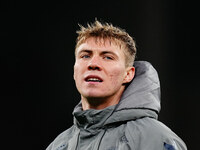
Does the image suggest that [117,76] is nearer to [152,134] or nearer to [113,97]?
[113,97]

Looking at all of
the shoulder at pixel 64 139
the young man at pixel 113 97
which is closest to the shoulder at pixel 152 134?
the young man at pixel 113 97

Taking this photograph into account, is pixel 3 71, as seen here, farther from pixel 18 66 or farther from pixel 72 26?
pixel 72 26

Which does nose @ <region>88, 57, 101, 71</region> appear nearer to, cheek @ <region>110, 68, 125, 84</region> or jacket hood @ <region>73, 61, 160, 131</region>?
cheek @ <region>110, 68, 125, 84</region>

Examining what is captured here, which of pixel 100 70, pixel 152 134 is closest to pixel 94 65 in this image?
pixel 100 70

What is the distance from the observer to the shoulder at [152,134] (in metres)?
1.87

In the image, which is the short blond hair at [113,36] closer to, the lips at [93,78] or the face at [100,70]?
the face at [100,70]

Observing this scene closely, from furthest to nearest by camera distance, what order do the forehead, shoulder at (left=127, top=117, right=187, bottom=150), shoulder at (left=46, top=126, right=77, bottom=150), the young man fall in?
1. shoulder at (left=46, top=126, right=77, bottom=150)
2. the forehead
3. the young man
4. shoulder at (left=127, top=117, right=187, bottom=150)

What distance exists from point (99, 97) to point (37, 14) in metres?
1.79

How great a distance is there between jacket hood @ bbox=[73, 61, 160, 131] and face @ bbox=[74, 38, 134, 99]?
0.07 meters

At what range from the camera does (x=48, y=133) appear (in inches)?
143

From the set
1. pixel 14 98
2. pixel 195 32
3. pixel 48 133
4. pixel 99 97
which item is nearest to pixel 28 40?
pixel 14 98

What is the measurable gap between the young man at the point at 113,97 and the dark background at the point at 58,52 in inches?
50.8

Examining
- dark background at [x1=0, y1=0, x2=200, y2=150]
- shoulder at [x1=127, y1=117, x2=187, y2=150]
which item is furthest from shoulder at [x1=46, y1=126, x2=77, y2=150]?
dark background at [x1=0, y1=0, x2=200, y2=150]

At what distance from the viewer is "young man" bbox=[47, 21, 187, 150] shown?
1.98 m
